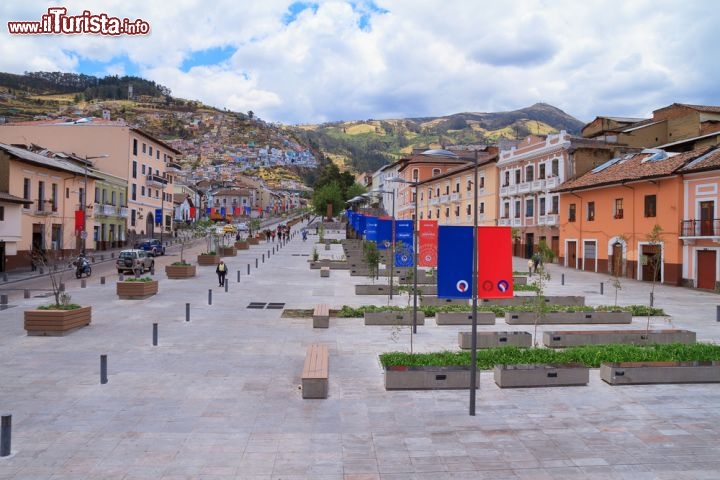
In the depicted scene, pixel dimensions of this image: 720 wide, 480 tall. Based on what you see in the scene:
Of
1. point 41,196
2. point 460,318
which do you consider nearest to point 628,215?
point 460,318

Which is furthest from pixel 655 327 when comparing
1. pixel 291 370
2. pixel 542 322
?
pixel 291 370

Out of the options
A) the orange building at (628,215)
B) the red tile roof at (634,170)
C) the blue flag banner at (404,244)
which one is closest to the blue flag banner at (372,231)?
the blue flag banner at (404,244)

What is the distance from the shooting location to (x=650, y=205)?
35312 millimetres

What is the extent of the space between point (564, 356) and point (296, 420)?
22.8ft

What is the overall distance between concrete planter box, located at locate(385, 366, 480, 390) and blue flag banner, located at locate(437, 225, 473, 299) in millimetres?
1836

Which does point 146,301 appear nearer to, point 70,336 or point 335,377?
point 70,336

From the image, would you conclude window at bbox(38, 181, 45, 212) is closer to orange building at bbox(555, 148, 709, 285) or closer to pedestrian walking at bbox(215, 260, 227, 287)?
pedestrian walking at bbox(215, 260, 227, 287)

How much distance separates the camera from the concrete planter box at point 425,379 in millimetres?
11070

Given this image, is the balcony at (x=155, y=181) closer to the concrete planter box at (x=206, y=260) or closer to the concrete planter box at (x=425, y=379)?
the concrete planter box at (x=206, y=260)

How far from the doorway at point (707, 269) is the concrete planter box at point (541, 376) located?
24.3 m

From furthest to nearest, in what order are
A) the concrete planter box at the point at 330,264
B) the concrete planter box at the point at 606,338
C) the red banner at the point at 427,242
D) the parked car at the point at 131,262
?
→ the concrete planter box at the point at 330,264 < the parked car at the point at 131,262 < the red banner at the point at 427,242 < the concrete planter box at the point at 606,338

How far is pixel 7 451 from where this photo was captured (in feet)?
25.3

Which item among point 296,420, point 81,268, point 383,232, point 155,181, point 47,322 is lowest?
point 296,420

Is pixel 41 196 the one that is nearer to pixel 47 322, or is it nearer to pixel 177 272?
pixel 177 272
